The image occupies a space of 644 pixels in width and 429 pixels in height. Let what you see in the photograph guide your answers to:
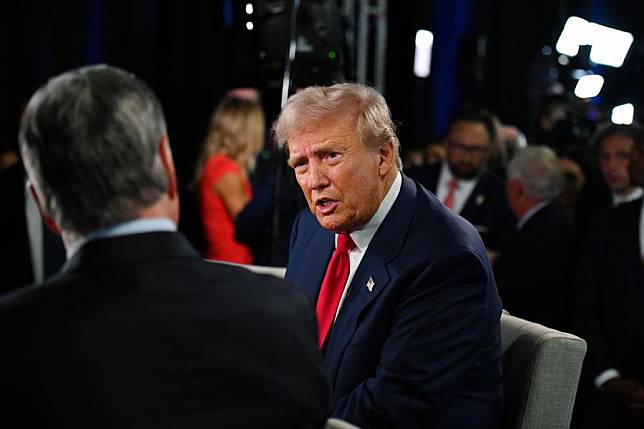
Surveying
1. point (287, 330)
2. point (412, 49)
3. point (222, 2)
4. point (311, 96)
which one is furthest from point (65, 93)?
point (412, 49)

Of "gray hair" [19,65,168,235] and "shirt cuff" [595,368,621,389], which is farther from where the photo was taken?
"shirt cuff" [595,368,621,389]

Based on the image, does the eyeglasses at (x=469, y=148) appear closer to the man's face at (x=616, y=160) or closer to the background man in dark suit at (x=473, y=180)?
the background man in dark suit at (x=473, y=180)

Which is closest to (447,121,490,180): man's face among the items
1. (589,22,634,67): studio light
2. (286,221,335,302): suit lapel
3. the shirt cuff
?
the shirt cuff

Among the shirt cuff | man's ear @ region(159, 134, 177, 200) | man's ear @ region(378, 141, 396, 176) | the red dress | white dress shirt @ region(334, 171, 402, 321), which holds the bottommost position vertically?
the shirt cuff

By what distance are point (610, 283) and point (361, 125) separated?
2.01m

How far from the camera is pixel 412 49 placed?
31.5 ft

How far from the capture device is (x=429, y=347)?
2119 millimetres

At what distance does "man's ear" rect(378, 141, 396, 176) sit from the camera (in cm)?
240

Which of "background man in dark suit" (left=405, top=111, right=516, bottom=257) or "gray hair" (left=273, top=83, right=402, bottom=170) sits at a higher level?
"gray hair" (left=273, top=83, right=402, bottom=170)

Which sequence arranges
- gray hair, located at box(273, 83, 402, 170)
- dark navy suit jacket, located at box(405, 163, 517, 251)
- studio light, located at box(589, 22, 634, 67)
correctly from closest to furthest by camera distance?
gray hair, located at box(273, 83, 402, 170)
dark navy suit jacket, located at box(405, 163, 517, 251)
studio light, located at box(589, 22, 634, 67)

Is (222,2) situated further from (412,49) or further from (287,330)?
(287,330)

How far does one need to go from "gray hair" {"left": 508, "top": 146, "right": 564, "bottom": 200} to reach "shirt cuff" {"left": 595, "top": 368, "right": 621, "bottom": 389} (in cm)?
95

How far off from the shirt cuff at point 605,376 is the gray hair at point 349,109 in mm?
1876

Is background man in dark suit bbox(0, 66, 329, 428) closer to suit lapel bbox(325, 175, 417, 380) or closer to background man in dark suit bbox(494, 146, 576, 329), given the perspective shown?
suit lapel bbox(325, 175, 417, 380)
